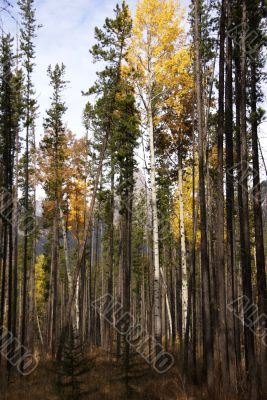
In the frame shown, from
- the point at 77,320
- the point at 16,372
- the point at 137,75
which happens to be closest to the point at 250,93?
the point at 137,75

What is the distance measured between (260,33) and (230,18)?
1088 mm

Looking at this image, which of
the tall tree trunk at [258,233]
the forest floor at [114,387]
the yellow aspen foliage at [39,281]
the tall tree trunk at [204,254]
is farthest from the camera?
the yellow aspen foliage at [39,281]

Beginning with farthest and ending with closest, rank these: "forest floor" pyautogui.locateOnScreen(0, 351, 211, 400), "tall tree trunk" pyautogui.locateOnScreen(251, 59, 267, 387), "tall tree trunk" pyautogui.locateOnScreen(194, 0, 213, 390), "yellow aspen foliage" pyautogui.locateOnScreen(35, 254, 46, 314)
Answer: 1. "yellow aspen foliage" pyautogui.locateOnScreen(35, 254, 46, 314)
2. "tall tree trunk" pyautogui.locateOnScreen(251, 59, 267, 387)
3. "tall tree trunk" pyautogui.locateOnScreen(194, 0, 213, 390)
4. "forest floor" pyautogui.locateOnScreen(0, 351, 211, 400)

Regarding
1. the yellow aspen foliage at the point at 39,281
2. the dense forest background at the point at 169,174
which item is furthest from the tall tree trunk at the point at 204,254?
the yellow aspen foliage at the point at 39,281

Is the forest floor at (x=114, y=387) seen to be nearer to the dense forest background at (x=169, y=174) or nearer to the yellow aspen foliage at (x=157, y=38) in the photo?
the dense forest background at (x=169, y=174)

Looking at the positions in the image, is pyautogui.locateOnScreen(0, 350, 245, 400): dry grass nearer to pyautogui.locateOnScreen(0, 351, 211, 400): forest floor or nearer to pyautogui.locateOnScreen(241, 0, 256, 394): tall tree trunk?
pyautogui.locateOnScreen(0, 351, 211, 400): forest floor

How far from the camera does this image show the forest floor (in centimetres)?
973

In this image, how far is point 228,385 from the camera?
Answer: 9.12 metres

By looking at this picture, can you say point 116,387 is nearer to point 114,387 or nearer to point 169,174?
point 114,387

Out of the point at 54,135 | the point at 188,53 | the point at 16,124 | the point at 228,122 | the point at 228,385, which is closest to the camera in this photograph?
the point at 228,385

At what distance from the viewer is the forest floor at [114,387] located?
31.9 feet

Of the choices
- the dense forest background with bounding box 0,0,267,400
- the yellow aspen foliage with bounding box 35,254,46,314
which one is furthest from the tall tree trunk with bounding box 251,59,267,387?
the yellow aspen foliage with bounding box 35,254,46,314

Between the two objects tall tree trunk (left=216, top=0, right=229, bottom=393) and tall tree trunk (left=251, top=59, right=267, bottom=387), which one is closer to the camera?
tall tree trunk (left=216, top=0, right=229, bottom=393)

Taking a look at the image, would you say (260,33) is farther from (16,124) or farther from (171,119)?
(16,124)
